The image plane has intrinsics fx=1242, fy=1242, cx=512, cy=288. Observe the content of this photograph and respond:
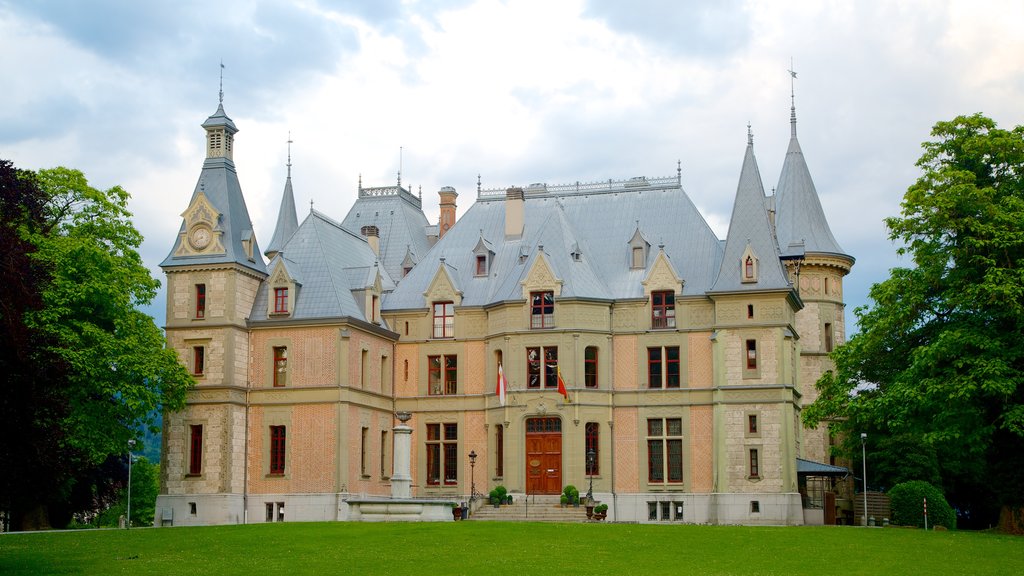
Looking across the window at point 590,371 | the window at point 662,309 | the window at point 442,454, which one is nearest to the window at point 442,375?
the window at point 442,454

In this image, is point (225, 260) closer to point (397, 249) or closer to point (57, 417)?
point (397, 249)

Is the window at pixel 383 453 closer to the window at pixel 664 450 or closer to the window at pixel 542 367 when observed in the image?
the window at pixel 542 367

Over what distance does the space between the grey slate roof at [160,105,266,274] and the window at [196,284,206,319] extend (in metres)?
1.11

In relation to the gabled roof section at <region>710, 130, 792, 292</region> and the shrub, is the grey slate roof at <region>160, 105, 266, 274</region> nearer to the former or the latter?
the gabled roof section at <region>710, 130, 792, 292</region>

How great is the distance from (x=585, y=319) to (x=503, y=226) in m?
8.41

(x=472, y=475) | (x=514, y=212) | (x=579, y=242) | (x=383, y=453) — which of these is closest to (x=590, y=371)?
(x=579, y=242)

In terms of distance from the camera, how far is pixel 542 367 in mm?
53219

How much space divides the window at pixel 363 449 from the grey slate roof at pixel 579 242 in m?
6.31

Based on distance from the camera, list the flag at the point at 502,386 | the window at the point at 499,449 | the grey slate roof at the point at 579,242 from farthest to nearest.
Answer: the grey slate roof at the point at 579,242 → the window at the point at 499,449 → the flag at the point at 502,386

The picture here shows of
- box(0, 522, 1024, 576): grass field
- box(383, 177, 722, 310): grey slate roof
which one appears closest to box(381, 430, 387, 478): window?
box(383, 177, 722, 310): grey slate roof

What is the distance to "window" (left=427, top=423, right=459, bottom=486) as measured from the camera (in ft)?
181

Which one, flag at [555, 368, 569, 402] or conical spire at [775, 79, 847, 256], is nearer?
flag at [555, 368, 569, 402]

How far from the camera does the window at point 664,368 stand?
5328cm

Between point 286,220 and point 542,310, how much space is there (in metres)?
19.4
